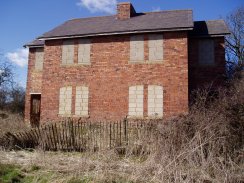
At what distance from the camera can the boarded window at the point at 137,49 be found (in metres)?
17.7

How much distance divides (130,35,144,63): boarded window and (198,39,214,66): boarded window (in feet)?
12.3

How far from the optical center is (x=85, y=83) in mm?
18516

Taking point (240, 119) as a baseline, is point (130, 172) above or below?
below

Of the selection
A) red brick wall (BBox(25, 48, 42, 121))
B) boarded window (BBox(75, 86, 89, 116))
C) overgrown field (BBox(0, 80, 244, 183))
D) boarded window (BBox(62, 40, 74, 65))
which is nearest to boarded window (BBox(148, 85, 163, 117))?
boarded window (BBox(75, 86, 89, 116))

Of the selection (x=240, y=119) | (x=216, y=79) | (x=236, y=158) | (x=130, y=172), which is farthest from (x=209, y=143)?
(x=216, y=79)

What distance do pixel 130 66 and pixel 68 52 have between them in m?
4.28

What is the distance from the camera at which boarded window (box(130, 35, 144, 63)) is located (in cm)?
1772

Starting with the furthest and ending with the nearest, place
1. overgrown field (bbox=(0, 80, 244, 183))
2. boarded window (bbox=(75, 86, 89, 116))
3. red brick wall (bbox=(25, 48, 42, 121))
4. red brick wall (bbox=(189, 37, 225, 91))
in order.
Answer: red brick wall (bbox=(25, 48, 42, 121)), boarded window (bbox=(75, 86, 89, 116)), red brick wall (bbox=(189, 37, 225, 91)), overgrown field (bbox=(0, 80, 244, 183))

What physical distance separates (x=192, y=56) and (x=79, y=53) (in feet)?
23.3

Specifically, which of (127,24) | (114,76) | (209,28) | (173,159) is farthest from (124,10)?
(173,159)

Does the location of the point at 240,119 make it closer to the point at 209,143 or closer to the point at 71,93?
the point at 209,143

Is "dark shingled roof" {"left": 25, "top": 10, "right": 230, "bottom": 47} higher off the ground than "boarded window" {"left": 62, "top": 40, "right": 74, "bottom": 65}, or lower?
higher

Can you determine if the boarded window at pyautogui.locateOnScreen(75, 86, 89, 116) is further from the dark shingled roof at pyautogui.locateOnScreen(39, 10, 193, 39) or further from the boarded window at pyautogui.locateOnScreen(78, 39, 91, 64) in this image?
the dark shingled roof at pyautogui.locateOnScreen(39, 10, 193, 39)

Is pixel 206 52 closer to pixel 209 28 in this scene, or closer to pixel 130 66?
pixel 209 28
